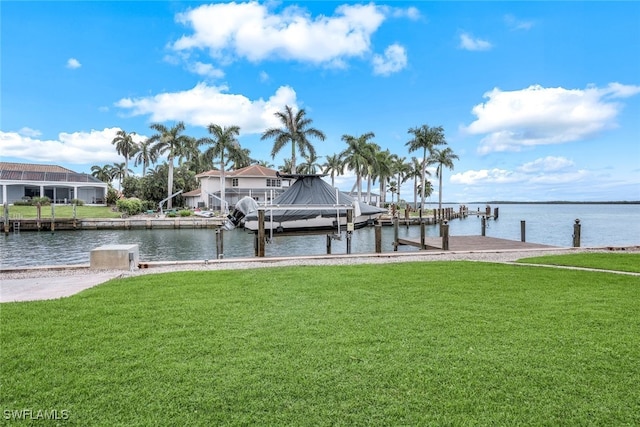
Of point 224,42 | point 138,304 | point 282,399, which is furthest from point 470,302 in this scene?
point 224,42

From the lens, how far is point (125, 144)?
73.7m

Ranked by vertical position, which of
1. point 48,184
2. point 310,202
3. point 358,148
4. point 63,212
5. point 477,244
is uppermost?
point 358,148

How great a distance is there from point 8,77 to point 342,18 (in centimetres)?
1276

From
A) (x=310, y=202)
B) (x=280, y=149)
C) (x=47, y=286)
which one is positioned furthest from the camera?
(x=280, y=149)

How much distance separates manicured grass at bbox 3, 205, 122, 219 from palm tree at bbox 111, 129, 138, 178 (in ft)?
92.7

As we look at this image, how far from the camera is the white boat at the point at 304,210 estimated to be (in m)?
17.0

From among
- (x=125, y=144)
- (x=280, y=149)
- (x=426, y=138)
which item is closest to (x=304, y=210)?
(x=280, y=149)

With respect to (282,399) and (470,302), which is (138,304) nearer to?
(282,399)

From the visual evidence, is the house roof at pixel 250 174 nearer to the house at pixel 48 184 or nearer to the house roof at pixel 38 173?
the house at pixel 48 184

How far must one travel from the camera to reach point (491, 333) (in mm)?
4695

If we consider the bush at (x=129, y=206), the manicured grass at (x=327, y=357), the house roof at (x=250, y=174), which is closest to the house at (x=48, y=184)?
the bush at (x=129, y=206)

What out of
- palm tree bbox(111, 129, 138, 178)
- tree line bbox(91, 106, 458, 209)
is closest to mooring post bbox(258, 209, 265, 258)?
tree line bbox(91, 106, 458, 209)

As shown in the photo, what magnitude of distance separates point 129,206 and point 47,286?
43126 mm

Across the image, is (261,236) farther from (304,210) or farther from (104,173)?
(104,173)
